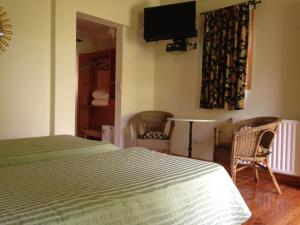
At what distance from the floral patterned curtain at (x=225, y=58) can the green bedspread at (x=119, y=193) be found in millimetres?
2330

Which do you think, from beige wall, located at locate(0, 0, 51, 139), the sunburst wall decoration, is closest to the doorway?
beige wall, located at locate(0, 0, 51, 139)

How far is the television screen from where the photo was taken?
152 inches

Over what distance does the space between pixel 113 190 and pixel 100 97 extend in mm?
4472

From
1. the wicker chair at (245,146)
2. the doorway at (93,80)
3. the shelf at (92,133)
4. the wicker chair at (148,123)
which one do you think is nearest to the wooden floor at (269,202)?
the wicker chair at (245,146)

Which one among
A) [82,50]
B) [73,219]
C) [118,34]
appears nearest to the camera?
[73,219]

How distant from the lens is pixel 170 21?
4020mm

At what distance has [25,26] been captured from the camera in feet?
10.4

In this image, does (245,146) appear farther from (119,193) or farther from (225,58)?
(119,193)

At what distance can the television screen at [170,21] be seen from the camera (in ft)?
12.7

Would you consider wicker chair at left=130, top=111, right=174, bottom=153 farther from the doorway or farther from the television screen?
the doorway

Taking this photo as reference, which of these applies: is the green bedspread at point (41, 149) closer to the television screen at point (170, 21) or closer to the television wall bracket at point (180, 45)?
the television screen at point (170, 21)

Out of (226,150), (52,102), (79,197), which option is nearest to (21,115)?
(52,102)

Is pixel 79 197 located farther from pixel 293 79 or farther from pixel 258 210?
pixel 293 79

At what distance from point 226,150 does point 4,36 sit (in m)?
2.56
